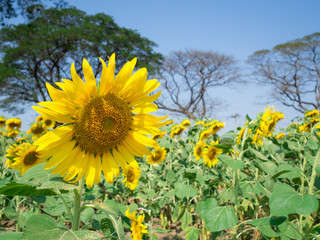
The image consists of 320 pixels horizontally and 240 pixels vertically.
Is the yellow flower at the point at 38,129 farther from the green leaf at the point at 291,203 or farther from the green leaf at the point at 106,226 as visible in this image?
the green leaf at the point at 291,203

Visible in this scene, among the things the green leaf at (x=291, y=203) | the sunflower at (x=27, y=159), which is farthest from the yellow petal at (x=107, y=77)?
the green leaf at (x=291, y=203)

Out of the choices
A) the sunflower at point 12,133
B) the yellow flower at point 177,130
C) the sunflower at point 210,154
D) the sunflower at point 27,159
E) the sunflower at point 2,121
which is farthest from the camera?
the sunflower at point 2,121

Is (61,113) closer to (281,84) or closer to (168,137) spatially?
(168,137)

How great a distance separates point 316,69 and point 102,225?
858 inches

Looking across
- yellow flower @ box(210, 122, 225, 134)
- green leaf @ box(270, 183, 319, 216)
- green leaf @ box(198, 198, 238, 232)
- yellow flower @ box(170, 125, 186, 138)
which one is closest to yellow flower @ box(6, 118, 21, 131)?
yellow flower @ box(170, 125, 186, 138)

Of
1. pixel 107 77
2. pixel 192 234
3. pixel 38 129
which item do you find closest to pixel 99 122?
pixel 107 77

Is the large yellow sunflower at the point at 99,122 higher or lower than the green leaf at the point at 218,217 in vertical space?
higher

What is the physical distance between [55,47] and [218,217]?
17.3 metres

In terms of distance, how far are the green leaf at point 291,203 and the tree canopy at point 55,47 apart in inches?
608

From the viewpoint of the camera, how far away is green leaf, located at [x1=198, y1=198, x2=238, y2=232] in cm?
156

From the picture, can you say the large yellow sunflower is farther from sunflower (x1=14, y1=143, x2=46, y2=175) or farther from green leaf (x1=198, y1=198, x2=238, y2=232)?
green leaf (x1=198, y1=198, x2=238, y2=232)

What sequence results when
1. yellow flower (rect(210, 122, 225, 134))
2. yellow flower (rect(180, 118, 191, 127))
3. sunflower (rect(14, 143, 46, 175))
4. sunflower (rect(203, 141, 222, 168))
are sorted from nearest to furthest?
1. sunflower (rect(14, 143, 46, 175))
2. sunflower (rect(203, 141, 222, 168))
3. yellow flower (rect(210, 122, 225, 134))
4. yellow flower (rect(180, 118, 191, 127))

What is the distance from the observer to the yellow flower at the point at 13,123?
14.6 feet

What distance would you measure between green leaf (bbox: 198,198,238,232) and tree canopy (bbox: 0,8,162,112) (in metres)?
15.1
